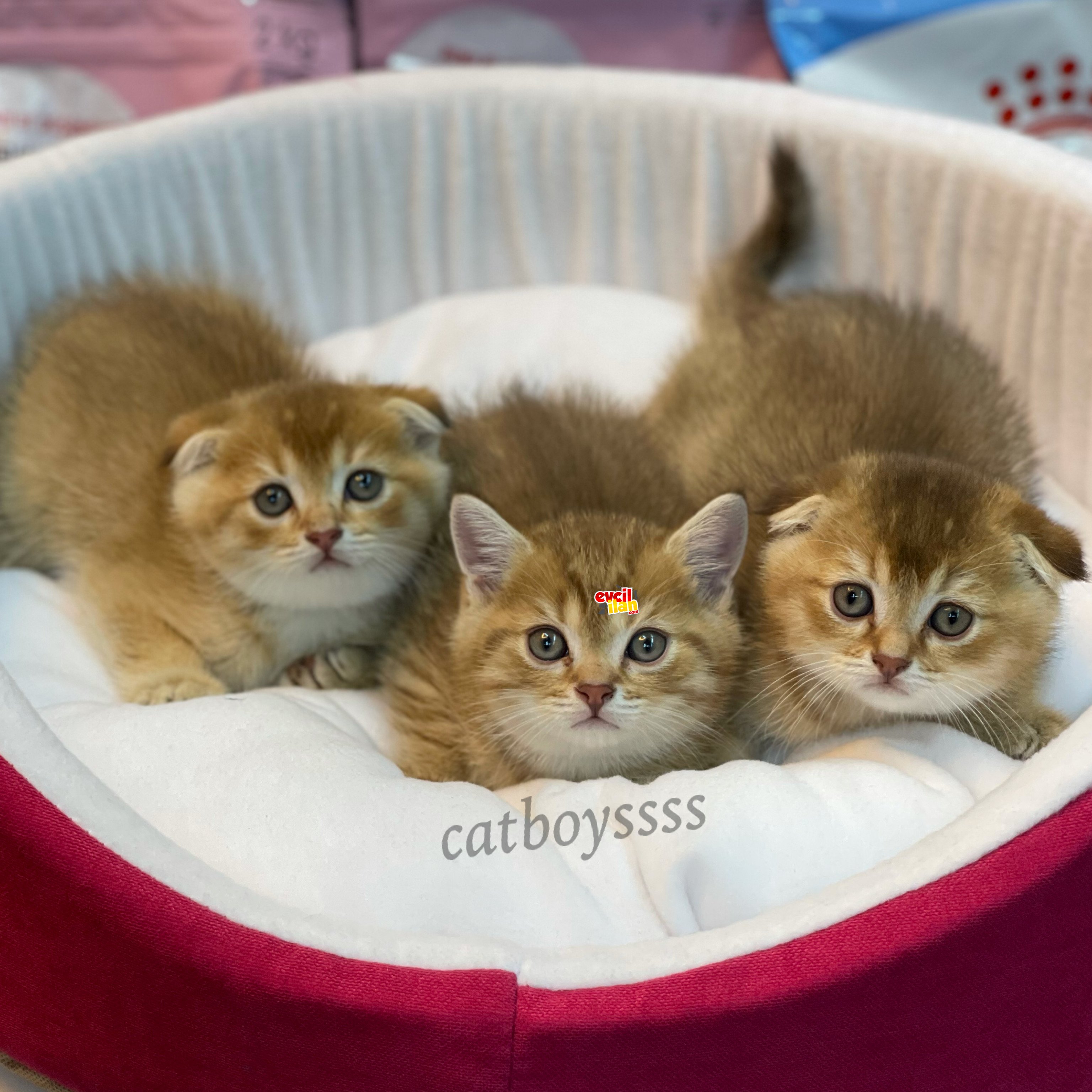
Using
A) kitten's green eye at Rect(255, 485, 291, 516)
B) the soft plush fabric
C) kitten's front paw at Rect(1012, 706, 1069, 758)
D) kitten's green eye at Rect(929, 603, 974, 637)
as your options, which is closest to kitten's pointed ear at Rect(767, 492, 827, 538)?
kitten's green eye at Rect(929, 603, 974, 637)

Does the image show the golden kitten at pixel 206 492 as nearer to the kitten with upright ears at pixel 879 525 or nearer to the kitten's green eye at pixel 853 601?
the kitten with upright ears at pixel 879 525

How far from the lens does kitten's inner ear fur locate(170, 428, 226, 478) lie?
1.89 m

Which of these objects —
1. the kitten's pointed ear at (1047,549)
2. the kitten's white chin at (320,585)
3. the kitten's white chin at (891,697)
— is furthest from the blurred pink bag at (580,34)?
the kitten's white chin at (891,697)

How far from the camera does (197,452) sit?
1919 mm

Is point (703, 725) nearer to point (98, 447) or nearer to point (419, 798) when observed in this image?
point (419, 798)

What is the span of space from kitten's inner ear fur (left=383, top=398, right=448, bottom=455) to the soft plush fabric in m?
0.48

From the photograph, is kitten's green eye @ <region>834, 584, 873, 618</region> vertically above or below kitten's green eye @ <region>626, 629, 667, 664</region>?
above

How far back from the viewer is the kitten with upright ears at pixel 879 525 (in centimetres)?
159

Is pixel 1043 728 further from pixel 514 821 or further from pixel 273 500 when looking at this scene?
pixel 273 500

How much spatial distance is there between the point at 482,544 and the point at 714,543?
338 millimetres

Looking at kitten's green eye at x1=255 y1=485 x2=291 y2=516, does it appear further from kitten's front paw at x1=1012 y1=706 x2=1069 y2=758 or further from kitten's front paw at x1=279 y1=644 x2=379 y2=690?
kitten's front paw at x1=1012 y1=706 x2=1069 y2=758

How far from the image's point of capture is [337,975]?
4.24 ft

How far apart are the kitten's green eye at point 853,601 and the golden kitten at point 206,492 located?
2.29ft

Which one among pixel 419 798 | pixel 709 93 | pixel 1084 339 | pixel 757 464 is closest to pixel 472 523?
pixel 419 798
